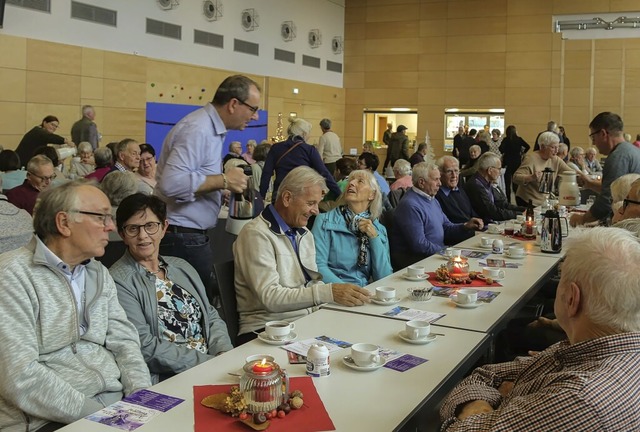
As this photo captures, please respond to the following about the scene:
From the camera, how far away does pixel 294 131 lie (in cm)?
704

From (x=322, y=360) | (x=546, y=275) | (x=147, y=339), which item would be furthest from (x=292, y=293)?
(x=546, y=275)

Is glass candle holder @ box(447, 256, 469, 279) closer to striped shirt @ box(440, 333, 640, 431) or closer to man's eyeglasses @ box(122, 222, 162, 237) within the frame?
man's eyeglasses @ box(122, 222, 162, 237)

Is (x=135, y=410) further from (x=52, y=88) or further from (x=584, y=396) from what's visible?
(x=52, y=88)

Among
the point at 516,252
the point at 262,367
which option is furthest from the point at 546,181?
the point at 262,367

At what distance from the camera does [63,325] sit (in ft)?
7.50

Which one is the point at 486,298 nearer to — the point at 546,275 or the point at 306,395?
the point at 546,275

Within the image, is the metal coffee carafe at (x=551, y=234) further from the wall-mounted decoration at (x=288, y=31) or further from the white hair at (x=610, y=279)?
the wall-mounted decoration at (x=288, y=31)

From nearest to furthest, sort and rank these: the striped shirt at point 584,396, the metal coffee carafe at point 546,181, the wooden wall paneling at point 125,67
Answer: the striped shirt at point 584,396, the metal coffee carafe at point 546,181, the wooden wall paneling at point 125,67

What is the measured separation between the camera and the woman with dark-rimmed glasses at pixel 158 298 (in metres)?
A: 2.71

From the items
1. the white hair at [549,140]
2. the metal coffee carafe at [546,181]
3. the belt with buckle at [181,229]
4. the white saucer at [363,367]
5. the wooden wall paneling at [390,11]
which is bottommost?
the white saucer at [363,367]

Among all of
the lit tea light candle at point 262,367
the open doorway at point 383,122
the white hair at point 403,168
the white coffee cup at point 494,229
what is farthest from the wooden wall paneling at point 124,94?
the lit tea light candle at point 262,367

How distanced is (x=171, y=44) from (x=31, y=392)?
11.8 metres

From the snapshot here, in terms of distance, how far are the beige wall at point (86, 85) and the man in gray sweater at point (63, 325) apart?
876cm

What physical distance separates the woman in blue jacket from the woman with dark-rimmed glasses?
3.84 ft
